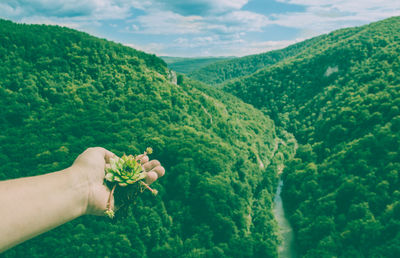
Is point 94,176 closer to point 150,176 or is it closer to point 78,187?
point 78,187

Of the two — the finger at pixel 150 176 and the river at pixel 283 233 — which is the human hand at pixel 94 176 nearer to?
the finger at pixel 150 176

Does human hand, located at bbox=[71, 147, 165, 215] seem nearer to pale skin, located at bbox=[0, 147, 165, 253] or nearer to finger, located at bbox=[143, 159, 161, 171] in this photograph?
pale skin, located at bbox=[0, 147, 165, 253]

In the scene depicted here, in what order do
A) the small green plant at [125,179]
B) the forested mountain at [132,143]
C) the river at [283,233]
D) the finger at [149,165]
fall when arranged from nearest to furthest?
the small green plant at [125,179], the finger at [149,165], the forested mountain at [132,143], the river at [283,233]

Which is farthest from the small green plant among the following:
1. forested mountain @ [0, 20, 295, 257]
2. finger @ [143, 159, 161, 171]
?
forested mountain @ [0, 20, 295, 257]

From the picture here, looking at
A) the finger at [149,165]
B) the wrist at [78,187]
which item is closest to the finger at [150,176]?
the finger at [149,165]

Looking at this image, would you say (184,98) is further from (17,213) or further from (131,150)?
(17,213)

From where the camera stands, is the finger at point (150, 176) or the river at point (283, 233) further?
the river at point (283, 233)
